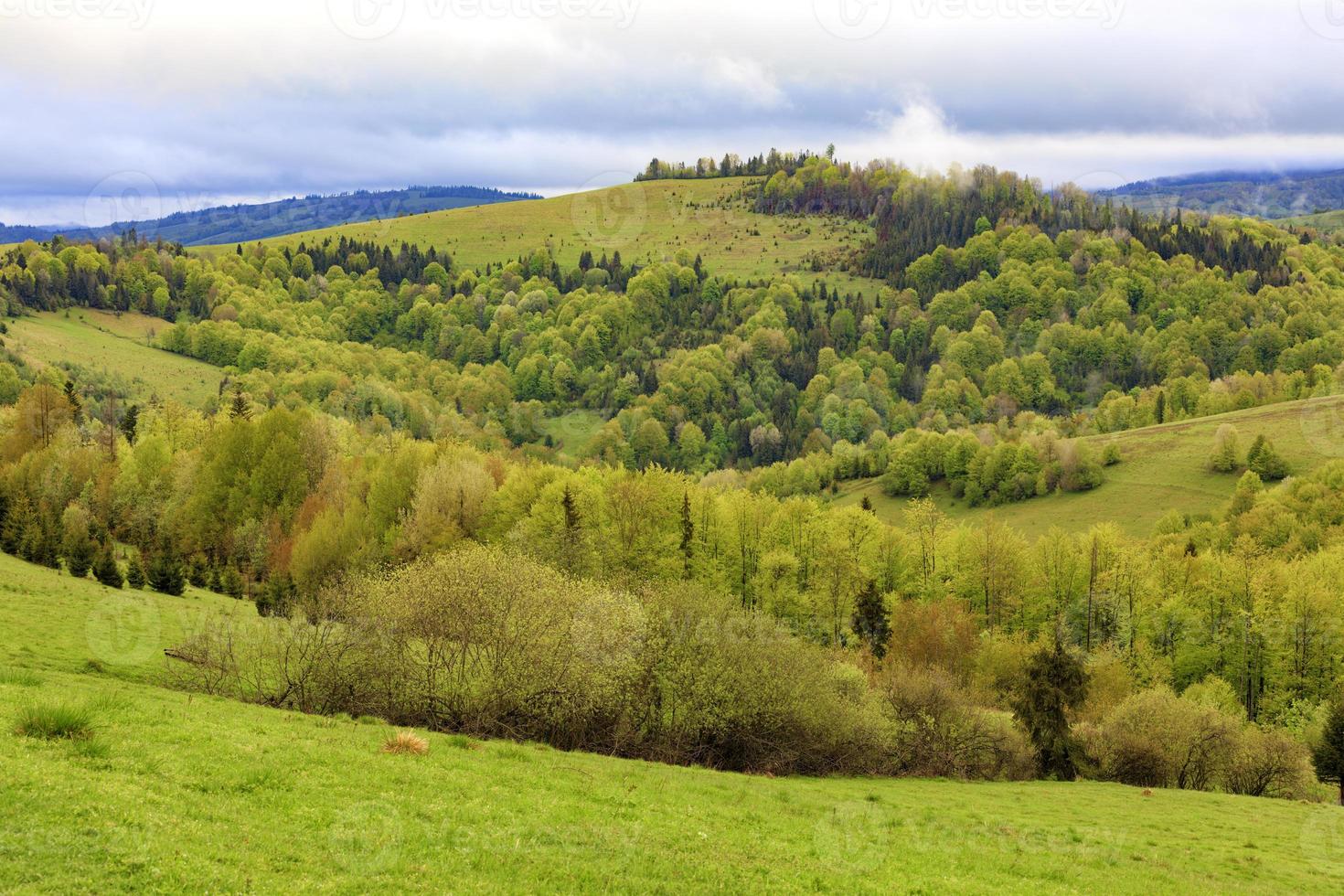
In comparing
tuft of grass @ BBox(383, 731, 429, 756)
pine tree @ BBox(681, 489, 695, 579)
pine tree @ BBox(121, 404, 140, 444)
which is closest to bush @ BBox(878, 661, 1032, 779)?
tuft of grass @ BBox(383, 731, 429, 756)

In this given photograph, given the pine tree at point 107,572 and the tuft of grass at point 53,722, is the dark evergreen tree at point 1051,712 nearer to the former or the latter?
the tuft of grass at point 53,722

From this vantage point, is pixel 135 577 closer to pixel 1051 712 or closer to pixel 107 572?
pixel 107 572

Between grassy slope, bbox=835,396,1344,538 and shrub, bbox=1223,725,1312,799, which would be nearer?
shrub, bbox=1223,725,1312,799

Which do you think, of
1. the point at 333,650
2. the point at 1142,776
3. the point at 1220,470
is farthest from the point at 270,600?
the point at 1220,470

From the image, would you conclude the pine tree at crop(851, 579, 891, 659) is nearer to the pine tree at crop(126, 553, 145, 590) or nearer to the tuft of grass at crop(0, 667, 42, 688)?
the pine tree at crop(126, 553, 145, 590)

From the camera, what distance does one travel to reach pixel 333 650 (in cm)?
3872

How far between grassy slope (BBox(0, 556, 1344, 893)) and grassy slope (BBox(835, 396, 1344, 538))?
11924 cm

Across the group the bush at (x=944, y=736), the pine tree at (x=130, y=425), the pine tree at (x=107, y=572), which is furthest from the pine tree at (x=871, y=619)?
the pine tree at (x=130, y=425)

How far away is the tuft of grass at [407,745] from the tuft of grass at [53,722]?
808 centimetres

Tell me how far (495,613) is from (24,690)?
1988cm

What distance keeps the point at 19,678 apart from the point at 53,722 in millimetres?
9456

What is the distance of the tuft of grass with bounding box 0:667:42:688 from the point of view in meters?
25.5

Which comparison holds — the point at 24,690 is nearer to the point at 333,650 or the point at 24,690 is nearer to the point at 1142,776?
the point at 333,650

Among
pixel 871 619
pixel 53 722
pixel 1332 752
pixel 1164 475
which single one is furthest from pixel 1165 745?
pixel 1164 475
